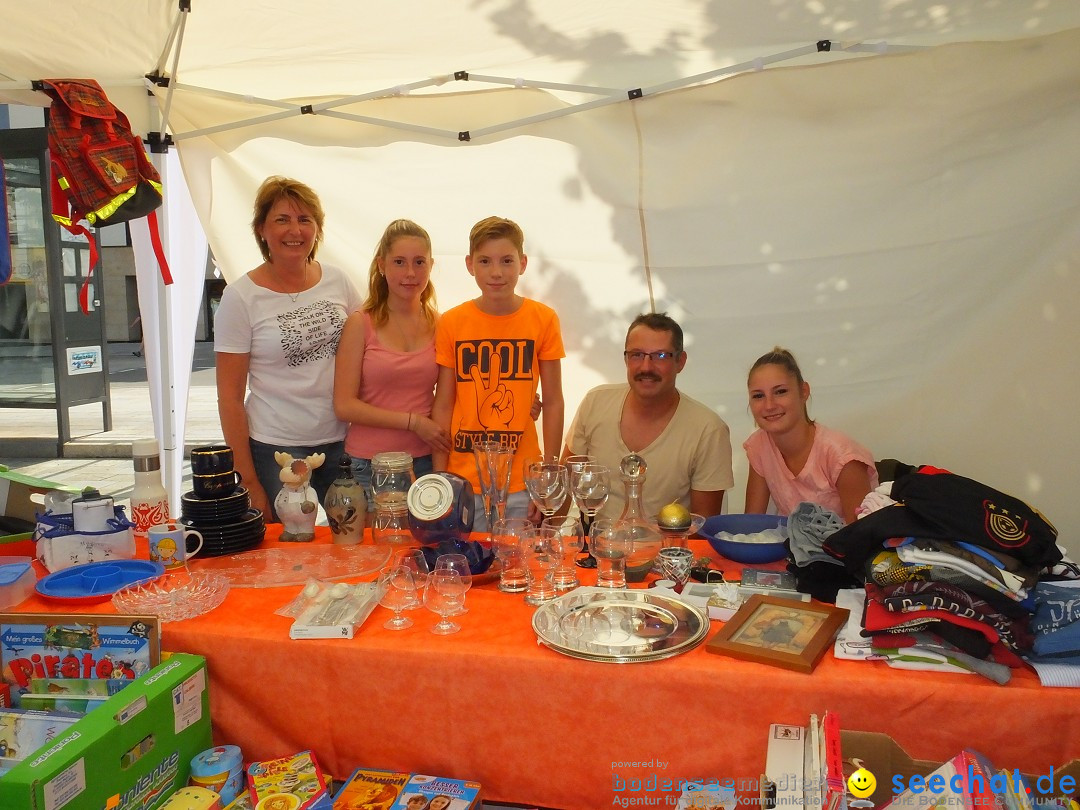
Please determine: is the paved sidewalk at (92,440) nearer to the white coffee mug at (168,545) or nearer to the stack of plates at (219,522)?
the stack of plates at (219,522)

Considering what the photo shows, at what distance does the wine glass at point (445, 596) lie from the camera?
1.73m

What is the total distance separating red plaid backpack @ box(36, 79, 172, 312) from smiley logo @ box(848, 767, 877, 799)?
108 inches

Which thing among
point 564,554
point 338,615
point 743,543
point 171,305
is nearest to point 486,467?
point 564,554

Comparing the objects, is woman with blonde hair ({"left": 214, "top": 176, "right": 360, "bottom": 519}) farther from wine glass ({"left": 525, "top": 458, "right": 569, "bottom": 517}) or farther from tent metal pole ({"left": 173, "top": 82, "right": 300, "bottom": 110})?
wine glass ({"left": 525, "top": 458, "right": 569, "bottom": 517})

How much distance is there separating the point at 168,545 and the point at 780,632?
1.50m

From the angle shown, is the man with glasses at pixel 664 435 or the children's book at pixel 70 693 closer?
the children's book at pixel 70 693

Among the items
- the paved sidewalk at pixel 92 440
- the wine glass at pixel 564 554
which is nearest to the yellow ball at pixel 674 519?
the wine glass at pixel 564 554

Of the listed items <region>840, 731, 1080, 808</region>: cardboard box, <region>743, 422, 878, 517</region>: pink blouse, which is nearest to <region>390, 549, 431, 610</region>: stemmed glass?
<region>840, 731, 1080, 808</region>: cardboard box

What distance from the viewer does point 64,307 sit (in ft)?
25.2

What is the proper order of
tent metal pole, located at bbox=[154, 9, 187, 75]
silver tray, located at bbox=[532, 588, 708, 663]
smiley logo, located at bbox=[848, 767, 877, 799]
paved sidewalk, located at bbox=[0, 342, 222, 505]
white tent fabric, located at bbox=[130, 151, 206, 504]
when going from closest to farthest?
smiley logo, located at bbox=[848, 767, 877, 799] → silver tray, located at bbox=[532, 588, 708, 663] → tent metal pole, located at bbox=[154, 9, 187, 75] → white tent fabric, located at bbox=[130, 151, 206, 504] → paved sidewalk, located at bbox=[0, 342, 222, 505]

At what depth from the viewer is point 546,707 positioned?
1.62 meters

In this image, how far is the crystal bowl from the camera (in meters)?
1.84

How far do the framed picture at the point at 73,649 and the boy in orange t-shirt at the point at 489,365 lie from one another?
132 cm

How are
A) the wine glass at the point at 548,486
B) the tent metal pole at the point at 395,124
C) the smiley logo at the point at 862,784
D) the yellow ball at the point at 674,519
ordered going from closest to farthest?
the smiley logo at the point at 862,784 → the wine glass at the point at 548,486 → the yellow ball at the point at 674,519 → the tent metal pole at the point at 395,124
